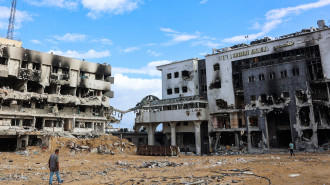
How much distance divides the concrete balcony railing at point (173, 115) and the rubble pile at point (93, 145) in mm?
11099

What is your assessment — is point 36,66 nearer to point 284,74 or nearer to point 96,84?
point 96,84

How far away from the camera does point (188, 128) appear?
5094 centimetres

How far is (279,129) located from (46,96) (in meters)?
40.0

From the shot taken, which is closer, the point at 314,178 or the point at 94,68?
the point at 314,178

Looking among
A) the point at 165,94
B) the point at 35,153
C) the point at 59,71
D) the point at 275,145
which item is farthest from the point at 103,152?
the point at 275,145

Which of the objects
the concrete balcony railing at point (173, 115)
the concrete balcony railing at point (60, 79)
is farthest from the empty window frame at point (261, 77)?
the concrete balcony railing at point (60, 79)

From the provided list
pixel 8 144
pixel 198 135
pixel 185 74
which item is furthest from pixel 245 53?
pixel 8 144

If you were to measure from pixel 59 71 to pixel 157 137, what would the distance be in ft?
102

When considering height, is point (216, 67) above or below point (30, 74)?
above

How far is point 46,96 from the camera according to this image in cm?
4291

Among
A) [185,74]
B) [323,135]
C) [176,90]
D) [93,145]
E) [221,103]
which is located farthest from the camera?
[176,90]

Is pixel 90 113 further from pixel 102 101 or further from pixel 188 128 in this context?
pixel 188 128

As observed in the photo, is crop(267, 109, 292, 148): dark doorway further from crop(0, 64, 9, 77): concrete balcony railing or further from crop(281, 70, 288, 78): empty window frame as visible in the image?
crop(0, 64, 9, 77): concrete balcony railing

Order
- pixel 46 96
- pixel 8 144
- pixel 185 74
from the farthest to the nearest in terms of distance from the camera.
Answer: pixel 185 74
pixel 46 96
pixel 8 144
